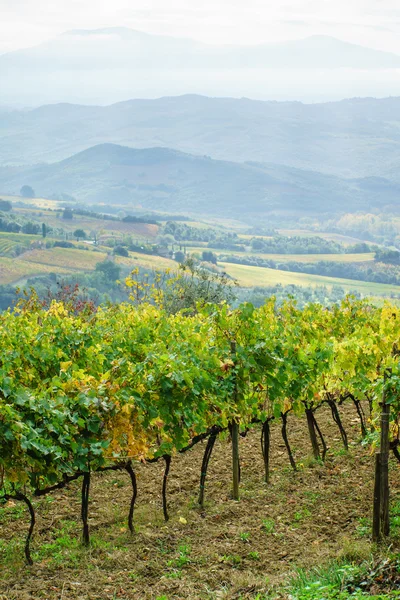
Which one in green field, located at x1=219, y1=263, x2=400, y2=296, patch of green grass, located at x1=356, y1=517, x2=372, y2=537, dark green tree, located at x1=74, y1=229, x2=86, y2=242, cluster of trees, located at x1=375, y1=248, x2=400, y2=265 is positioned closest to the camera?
patch of green grass, located at x1=356, y1=517, x2=372, y2=537

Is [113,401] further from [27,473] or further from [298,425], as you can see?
[298,425]

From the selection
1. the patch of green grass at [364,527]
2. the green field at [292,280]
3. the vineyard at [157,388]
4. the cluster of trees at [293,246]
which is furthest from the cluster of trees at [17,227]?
the patch of green grass at [364,527]

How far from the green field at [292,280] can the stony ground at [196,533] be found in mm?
84724

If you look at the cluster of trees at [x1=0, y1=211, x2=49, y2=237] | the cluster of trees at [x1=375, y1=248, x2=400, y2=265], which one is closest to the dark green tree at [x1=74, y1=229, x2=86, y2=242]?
the cluster of trees at [x1=0, y1=211, x2=49, y2=237]

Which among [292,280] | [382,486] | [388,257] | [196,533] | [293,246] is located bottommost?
[292,280]

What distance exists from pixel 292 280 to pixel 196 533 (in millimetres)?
99926

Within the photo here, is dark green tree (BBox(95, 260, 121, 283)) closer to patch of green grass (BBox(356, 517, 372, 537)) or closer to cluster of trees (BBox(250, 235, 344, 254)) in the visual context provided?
cluster of trees (BBox(250, 235, 344, 254))

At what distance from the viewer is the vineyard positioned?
6.37 metres

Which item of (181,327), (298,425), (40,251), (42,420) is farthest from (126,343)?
(40,251)

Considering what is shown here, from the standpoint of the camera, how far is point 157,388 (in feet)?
23.9

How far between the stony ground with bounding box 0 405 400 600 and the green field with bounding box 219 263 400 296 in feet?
278

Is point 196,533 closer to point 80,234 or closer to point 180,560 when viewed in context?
point 180,560

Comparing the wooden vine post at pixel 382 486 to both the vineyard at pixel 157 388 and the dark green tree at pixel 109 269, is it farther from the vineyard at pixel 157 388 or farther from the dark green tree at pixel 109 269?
the dark green tree at pixel 109 269

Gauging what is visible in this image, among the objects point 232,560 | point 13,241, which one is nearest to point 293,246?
point 13,241
